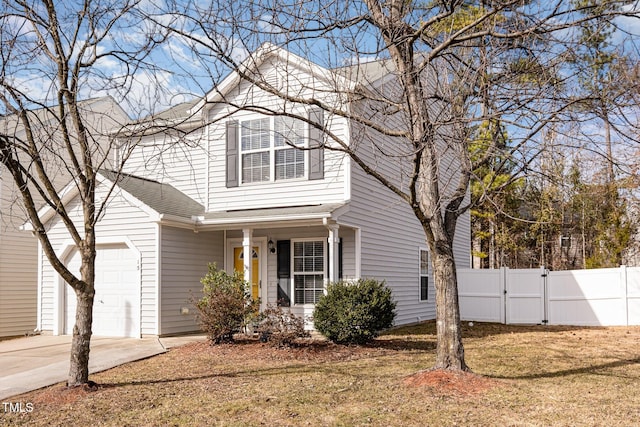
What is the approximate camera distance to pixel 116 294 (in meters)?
13.6

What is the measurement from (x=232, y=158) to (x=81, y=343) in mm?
7163

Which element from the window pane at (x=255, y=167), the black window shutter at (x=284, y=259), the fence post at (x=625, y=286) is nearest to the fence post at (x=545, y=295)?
the fence post at (x=625, y=286)

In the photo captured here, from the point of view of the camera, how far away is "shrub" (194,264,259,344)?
11398 millimetres

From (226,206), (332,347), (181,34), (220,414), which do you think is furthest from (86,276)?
(226,206)

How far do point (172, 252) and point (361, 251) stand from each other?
14.7ft

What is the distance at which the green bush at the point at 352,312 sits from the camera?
11148mm

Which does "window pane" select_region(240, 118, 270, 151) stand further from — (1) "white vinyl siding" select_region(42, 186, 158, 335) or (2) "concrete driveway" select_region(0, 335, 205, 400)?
(2) "concrete driveway" select_region(0, 335, 205, 400)

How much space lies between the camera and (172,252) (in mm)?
13539

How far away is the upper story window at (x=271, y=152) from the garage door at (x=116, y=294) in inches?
137

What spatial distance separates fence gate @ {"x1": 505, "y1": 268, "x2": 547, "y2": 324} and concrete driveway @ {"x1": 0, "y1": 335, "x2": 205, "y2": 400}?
911 centimetres

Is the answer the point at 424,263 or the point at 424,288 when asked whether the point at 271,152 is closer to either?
the point at 424,263

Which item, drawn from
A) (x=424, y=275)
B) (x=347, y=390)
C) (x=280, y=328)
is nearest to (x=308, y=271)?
(x=280, y=328)

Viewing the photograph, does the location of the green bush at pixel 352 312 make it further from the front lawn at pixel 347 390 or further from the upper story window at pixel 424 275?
the upper story window at pixel 424 275

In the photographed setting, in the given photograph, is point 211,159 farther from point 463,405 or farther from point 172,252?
point 463,405
